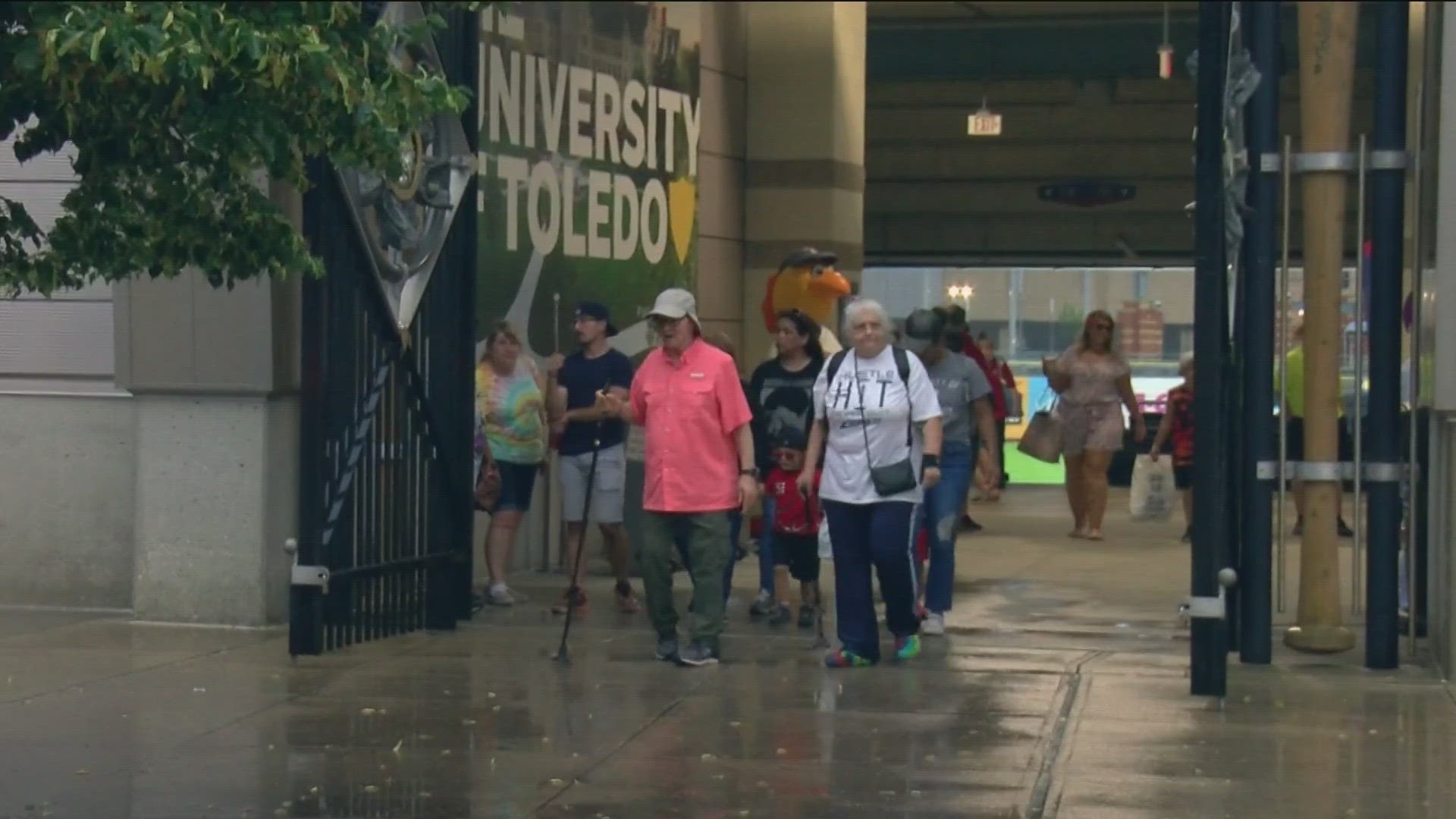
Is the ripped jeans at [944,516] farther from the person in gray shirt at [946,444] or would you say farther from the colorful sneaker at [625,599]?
the colorful sneaker at [625,599]

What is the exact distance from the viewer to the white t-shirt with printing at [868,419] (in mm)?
9641

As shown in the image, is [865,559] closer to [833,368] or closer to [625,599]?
[833,368]

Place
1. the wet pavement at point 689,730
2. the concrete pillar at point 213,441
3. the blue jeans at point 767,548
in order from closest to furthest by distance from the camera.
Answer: the wet pavement at point 689,730 < the concrete pillar at point 213,441 < the blue jeans at point 767,548

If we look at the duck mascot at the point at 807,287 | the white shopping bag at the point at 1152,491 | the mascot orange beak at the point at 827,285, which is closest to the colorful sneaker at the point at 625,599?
the duck mascot at the point at 807,287

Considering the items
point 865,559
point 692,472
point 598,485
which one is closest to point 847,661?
point 865,559

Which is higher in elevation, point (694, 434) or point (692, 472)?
point (694, 434)

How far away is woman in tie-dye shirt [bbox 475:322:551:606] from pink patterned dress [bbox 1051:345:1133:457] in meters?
5.55

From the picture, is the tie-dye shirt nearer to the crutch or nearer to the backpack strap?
the crutch

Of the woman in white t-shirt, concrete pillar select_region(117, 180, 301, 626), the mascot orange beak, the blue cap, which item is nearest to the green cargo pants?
the woman in white t-shirt

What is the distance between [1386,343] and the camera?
9.66m

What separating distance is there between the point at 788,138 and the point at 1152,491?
4315 mm

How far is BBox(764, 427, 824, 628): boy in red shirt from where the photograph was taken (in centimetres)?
1086

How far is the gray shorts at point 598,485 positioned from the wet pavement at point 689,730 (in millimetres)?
898

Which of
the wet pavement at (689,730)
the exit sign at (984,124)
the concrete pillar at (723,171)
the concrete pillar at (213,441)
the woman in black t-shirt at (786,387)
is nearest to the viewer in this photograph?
the wet pavement at (689,730)
